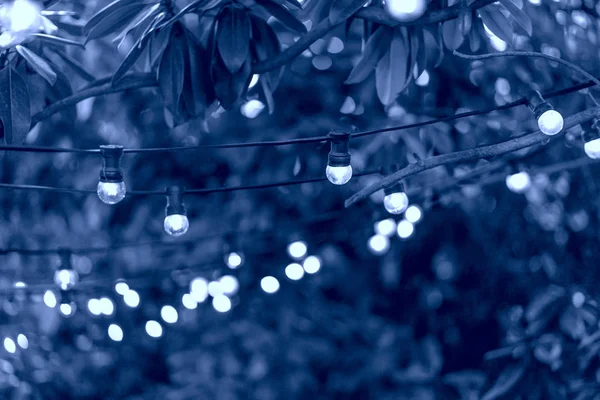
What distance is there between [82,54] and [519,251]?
1551 mm

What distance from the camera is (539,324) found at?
1.82 m

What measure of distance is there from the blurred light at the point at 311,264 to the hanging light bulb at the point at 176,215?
97 centimetres

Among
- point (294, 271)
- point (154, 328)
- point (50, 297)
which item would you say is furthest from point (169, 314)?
point (294, 271)

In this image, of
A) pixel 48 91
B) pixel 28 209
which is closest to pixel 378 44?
pixel 48 91

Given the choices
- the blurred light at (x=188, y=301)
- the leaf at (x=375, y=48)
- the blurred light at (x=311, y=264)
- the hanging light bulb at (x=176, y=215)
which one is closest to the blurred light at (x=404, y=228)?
the blurred light at (x=311, y=264)

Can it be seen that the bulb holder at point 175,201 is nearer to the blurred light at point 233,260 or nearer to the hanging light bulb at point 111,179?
the hanging light bulb at point 111,179

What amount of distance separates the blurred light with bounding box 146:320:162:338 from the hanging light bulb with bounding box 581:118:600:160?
1.68 m

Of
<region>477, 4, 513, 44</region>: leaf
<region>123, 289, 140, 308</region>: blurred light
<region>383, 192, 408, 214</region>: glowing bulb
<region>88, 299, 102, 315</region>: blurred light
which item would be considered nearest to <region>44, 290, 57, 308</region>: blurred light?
<region>88, 299, 102, 315</region>: blurred light

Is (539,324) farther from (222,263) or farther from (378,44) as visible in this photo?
(378,44)

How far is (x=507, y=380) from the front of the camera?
1.88 m

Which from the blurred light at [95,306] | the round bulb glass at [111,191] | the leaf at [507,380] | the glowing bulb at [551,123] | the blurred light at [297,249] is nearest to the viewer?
the glowing bulb at [551,123]

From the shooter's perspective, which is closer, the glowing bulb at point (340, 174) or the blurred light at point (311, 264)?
the glowing bulb at point (340, 174)

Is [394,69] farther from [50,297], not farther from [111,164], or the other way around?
[50,297]

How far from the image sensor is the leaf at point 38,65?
107 cm
